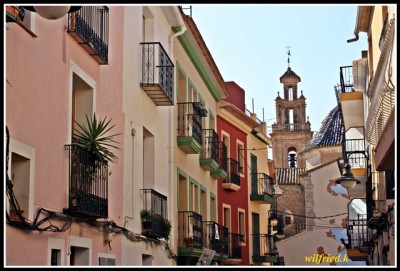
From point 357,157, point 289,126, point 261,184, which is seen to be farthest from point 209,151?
point 289,126

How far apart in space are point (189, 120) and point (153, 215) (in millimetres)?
5383

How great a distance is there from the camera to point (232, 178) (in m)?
26.7

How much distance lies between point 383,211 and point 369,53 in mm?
4277

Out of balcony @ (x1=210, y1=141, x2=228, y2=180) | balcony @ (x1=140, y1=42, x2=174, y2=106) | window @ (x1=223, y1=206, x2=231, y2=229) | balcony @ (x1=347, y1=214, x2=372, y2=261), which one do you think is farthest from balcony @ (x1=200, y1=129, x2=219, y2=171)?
balcony @ (x1=140, y1=42, x2=174, y2=106)

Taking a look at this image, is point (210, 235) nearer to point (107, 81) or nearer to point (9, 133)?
point (107, 81)

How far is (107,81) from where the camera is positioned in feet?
43.4

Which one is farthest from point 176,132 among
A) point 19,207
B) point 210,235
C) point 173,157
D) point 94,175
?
point 19,207

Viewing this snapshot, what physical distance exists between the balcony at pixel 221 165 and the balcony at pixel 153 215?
740 cm

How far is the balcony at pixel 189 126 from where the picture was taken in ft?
64.4

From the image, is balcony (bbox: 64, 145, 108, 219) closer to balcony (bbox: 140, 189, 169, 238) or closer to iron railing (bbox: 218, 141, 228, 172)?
balcony (bbox: 140, 189, 169, 238)

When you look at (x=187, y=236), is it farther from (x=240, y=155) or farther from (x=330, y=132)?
(x=330, y=132)

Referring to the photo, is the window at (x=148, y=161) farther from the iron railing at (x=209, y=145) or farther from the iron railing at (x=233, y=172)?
the iron railing at (x=233, y=172)

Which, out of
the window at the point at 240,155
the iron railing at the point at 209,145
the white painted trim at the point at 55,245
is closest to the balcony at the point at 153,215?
the white painted trim at the point at 55,245

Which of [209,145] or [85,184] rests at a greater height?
[209,145]
